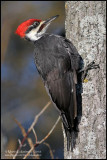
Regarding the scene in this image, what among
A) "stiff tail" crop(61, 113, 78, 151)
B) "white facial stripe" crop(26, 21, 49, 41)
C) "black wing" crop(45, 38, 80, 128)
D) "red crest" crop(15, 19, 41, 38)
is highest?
"red crest" crop(15, 19, 41, 38)

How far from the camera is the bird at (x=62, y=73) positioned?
7.84 feet

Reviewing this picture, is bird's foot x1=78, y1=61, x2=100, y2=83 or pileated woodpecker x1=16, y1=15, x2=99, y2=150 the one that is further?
pileated woodpecker x1=16, y1=15, x2=99, y2=150

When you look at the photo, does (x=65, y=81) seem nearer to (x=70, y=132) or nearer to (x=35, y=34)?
(x=70, y=132)

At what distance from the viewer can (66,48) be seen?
2.62m

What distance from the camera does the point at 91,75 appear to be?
2.29 metres

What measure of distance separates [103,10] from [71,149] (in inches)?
55.4

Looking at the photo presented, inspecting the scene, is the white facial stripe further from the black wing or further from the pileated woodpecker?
the black wing

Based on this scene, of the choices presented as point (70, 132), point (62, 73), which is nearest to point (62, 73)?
point (62, 73)

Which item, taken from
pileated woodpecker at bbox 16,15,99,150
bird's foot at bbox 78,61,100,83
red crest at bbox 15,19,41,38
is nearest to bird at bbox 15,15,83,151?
pileated woodpecker at bbox 16,15,99,150

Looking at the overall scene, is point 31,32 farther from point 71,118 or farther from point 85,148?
point 85,148

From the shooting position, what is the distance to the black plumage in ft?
7.87

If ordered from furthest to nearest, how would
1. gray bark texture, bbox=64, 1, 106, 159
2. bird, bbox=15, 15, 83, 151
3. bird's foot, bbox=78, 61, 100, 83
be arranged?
bird, bbox=15, 15, 83, 151 → bird's foot, bbox=78, 61, 100, 83 → gray bark texture, bbox=64, 1, 106, 159

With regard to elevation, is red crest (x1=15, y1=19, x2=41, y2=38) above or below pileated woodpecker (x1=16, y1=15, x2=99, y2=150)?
above

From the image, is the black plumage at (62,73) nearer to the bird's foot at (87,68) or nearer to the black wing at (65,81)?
the black wing at (65,81)
